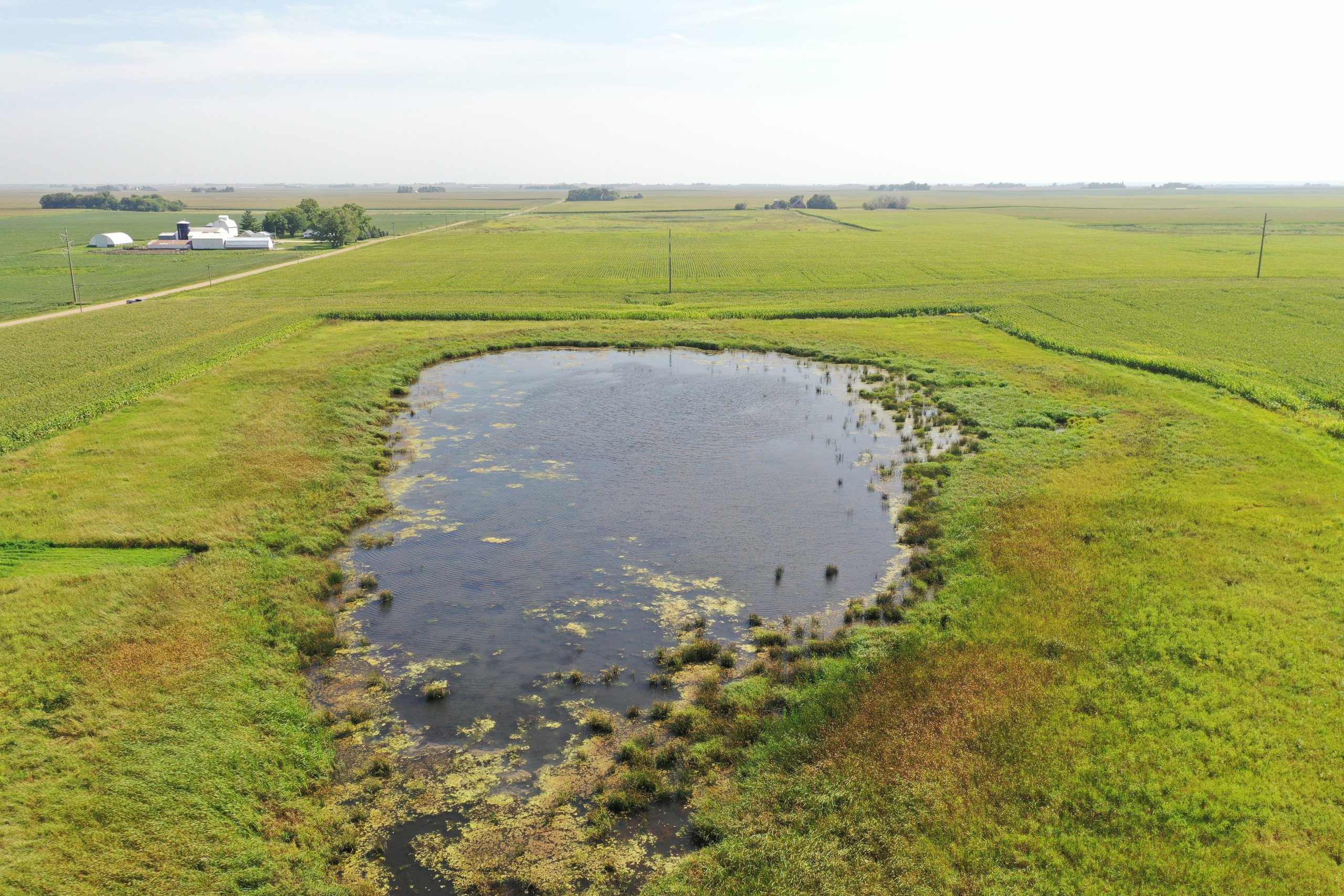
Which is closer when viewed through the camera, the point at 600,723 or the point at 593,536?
the point at 600,723

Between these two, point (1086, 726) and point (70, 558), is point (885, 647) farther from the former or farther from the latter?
point (70, 558)

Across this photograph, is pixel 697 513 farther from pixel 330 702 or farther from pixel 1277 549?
pixel 1277 549

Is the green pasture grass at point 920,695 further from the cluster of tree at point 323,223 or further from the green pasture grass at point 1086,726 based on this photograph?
the cluster of tree at point 323,223

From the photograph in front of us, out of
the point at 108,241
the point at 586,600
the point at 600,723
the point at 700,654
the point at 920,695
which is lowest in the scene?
the point at 600,723

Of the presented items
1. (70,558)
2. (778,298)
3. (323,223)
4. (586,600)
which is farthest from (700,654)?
(323,223)

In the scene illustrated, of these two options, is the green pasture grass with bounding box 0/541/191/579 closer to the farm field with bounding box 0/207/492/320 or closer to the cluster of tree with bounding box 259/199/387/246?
the farm field with bounding box 0/207/492/320

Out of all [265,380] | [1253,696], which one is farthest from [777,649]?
[265,380]
